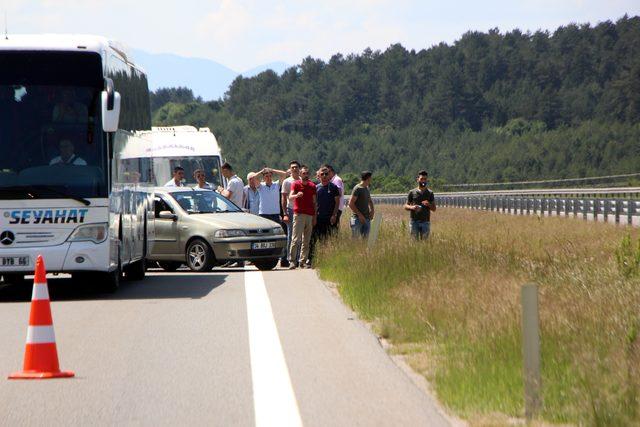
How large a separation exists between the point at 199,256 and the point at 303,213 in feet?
6.19

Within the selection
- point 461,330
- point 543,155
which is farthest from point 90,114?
point 543,155

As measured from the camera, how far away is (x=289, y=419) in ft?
26.7

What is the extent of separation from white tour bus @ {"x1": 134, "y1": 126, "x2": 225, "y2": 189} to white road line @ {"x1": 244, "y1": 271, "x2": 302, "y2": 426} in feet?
54.6

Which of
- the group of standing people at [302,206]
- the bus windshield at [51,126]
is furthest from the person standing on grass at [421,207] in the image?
the bus windshield at [51,126]

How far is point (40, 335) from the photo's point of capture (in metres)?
10.1

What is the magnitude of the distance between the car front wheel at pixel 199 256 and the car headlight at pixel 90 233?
20.6ft

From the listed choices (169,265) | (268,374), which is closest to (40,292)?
(268,374)

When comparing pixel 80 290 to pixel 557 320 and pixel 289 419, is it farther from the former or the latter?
pixel 289 419

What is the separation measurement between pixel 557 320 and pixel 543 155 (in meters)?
131

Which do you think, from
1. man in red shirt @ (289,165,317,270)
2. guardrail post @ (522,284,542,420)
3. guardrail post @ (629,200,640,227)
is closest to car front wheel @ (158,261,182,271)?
man in red shirt @ (289,165,317,270)

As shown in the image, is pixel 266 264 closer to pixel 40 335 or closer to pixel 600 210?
pixel 40 335

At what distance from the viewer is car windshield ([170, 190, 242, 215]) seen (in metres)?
24.1

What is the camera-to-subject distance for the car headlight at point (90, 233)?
17.2 meters

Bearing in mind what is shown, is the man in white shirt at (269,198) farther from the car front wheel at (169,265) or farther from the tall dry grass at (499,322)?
the tall dry grass at (499,322)
